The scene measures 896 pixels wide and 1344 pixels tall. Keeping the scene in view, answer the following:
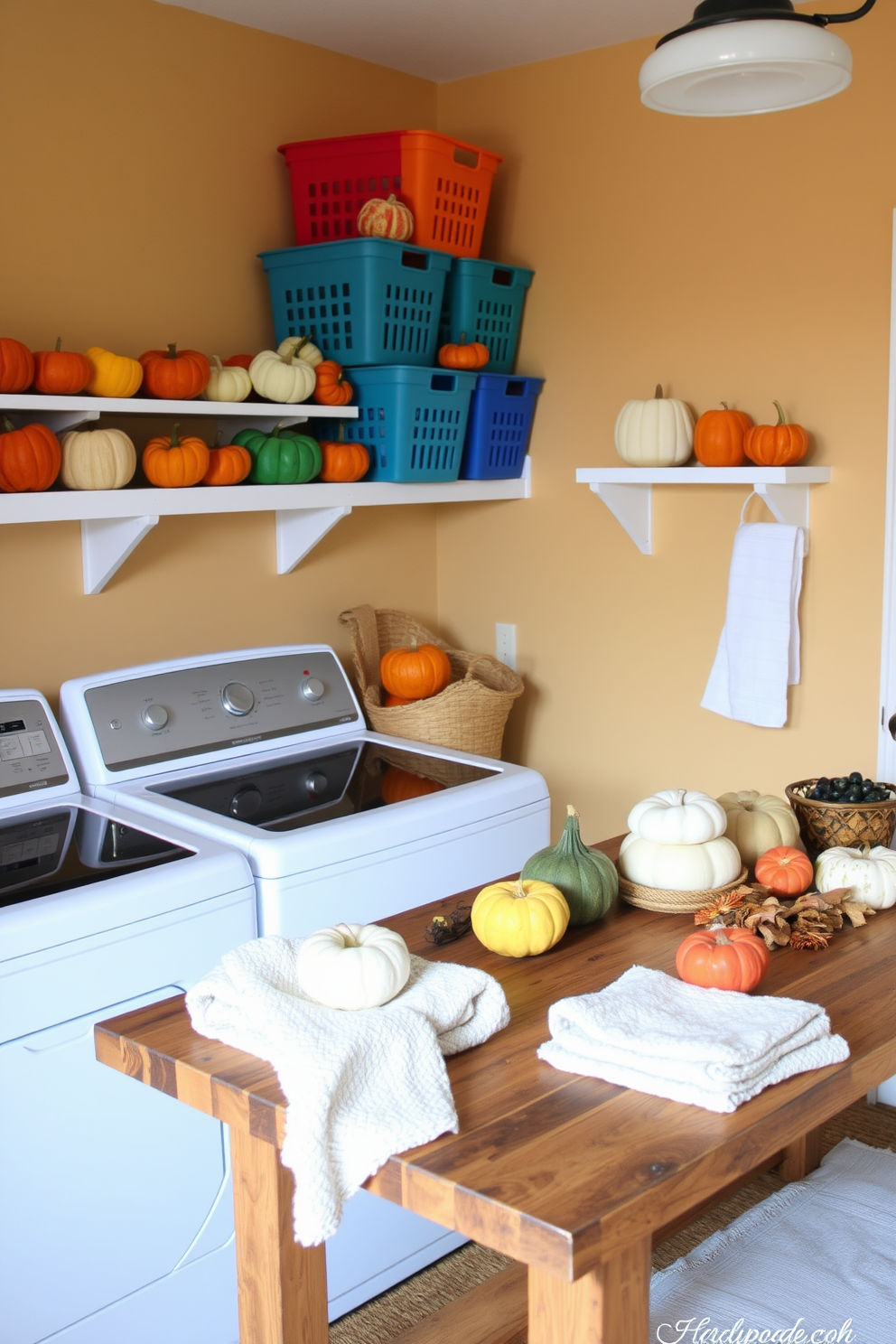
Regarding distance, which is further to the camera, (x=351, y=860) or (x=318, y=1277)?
(x=351, y=860)

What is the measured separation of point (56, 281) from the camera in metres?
2.41

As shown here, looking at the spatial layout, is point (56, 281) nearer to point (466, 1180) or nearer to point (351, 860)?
point (351, 860)

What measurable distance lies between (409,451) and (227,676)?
2.15 ft

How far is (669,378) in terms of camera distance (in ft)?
9.21

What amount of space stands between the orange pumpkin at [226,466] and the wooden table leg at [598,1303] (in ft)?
5.72

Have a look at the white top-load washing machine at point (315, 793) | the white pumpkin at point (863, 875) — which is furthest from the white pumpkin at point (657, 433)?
the white pumpkin at point (863, 875)

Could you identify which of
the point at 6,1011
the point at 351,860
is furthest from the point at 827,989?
the point at 6,1011

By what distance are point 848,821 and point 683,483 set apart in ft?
3.85

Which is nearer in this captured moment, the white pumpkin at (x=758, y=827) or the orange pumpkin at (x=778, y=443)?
the white pumpkin at (x=758, y=827)

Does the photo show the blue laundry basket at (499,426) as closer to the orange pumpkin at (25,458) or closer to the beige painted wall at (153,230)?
the beige painted wall at (153,230)

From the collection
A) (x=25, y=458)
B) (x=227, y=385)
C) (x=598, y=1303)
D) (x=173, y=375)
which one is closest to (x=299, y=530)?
(x=227, y=385)

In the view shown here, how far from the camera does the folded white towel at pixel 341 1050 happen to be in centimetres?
108

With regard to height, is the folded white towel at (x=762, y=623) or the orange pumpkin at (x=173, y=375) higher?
the orange pumpkin at (x=173, y=375)

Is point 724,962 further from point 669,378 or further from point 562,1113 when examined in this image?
point 669,378
